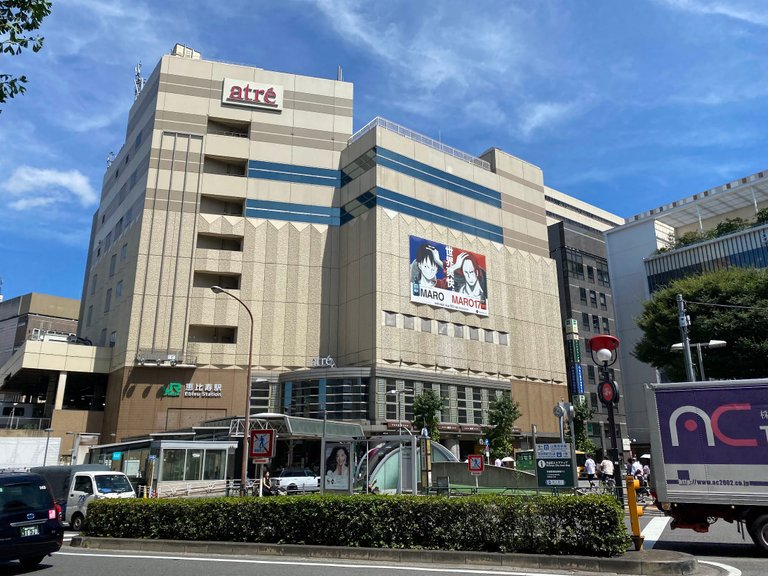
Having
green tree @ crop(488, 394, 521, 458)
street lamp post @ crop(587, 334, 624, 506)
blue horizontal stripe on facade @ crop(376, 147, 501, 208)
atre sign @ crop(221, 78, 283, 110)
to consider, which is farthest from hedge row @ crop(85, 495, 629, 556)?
atre sign @ crop(221, 78, 283, 110)

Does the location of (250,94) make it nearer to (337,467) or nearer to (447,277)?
(447,277)

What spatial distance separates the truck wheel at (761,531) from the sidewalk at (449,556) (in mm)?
2233

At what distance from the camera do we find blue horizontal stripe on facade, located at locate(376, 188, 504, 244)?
1869 inches

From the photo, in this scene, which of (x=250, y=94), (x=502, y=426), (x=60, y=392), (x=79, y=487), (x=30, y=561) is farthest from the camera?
(x=250, y=94)

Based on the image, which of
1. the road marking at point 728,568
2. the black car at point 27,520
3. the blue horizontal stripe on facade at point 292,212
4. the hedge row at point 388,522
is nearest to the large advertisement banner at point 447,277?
the blue horizontal stripe on facade at point 292,212

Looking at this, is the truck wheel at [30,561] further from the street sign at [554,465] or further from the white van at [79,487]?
the street sign at [554,465]

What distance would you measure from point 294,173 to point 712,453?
144ft

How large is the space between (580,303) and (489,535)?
65172 millimetres

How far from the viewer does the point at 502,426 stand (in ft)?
146

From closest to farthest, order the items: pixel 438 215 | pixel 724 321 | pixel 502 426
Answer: pixel 724 321
pixel 502 426
pixel 438 215

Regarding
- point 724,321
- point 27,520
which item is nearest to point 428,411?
point 724,321

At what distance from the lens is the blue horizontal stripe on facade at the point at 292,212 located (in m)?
48.9

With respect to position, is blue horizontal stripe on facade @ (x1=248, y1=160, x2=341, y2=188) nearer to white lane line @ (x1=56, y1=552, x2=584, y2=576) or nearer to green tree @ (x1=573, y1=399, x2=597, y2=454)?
green tree @ (x1=573, y1=399, x2=597, y2=454)

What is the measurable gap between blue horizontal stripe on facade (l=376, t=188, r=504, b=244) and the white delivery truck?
36696 mm
